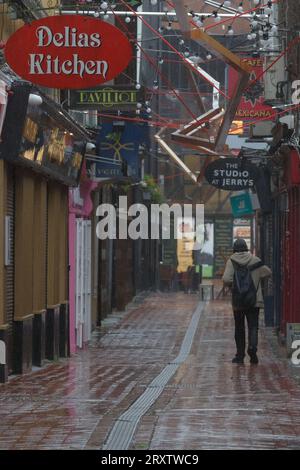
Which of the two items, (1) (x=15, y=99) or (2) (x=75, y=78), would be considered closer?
(2) (x=75, y=78)

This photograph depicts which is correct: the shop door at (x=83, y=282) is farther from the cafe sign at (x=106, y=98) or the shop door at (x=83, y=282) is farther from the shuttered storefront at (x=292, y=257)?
the shuttered storefront at (x=292, y=257)

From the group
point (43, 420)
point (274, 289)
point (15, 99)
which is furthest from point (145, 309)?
point (43, 420)

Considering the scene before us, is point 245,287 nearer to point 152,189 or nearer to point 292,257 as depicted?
point 292,257

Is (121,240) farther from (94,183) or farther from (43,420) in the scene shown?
(43,420)

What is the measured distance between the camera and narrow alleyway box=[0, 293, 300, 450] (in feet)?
35.1

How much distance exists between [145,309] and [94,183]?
34.3 feet

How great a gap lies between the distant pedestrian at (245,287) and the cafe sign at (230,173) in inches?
324

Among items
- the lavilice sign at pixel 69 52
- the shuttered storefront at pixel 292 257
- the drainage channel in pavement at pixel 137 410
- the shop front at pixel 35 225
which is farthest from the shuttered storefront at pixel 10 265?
the shuttered storefront at pixel 292 257

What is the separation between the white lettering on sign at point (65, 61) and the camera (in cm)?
1462

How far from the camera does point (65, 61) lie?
1470 cm

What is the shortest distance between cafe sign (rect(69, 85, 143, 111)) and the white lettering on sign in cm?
768

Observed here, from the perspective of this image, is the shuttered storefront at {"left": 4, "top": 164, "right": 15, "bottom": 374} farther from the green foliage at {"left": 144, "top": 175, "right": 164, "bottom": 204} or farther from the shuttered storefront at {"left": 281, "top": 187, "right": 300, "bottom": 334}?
the green foliage at {"left": 144, "top": 175, "right": 164, "bottom": 204}
